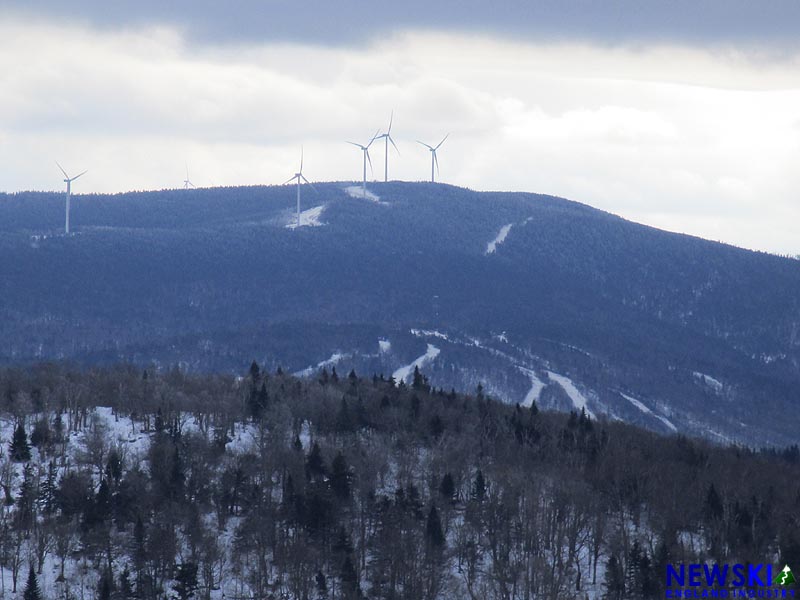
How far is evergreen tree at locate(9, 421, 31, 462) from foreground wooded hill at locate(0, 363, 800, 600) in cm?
11

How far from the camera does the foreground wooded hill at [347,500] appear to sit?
102250 mm

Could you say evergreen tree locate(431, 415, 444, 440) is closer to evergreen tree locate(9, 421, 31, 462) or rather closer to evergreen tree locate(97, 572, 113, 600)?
evergreen tree locate(9, 421, 31, 462)

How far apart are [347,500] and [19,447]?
86.6 feet

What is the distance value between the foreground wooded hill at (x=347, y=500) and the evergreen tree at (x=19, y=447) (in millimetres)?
114

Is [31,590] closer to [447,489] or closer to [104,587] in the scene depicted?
[104,587]

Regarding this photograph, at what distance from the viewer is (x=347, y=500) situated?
371ft

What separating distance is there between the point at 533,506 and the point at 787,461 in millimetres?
58941

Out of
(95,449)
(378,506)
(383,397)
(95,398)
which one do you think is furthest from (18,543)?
(383,397)

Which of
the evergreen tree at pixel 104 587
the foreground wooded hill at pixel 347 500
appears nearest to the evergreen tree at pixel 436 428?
the foreground wooded hill at pixel 347 500

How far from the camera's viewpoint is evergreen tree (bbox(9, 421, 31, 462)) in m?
118

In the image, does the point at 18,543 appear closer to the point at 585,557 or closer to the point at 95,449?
the point at 95,449

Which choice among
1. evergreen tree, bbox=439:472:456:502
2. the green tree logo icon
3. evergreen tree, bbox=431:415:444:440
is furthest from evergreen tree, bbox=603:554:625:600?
evergreen tree, bbox=431:415:444:440

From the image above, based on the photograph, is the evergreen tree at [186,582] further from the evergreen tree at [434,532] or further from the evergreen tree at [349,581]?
the evergreen tree at [434,532]

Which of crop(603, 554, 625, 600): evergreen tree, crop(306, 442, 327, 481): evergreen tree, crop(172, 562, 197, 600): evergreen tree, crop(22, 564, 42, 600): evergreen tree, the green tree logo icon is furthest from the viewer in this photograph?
crop(306, 442, 327, 481): evergreen tree
